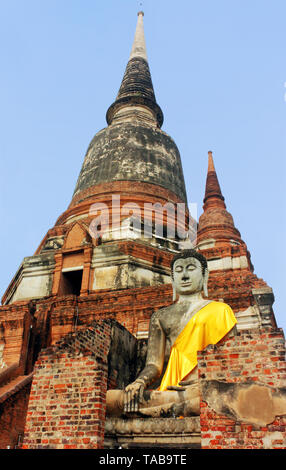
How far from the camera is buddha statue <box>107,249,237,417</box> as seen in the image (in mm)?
5156

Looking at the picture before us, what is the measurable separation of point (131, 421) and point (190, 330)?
156cm

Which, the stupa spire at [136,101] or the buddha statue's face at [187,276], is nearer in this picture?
the buddha statue's face at [187,276]

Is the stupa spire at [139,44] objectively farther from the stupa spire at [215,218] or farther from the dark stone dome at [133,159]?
the stupa spire at [215,218]

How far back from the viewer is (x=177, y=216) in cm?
1597

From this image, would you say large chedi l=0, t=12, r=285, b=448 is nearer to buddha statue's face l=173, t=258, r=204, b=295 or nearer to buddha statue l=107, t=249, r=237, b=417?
buddha statue l=107, t=249, r=237, b=417

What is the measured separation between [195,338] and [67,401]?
200 cm

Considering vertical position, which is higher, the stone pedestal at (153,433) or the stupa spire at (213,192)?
the stupa spire at (213,192)

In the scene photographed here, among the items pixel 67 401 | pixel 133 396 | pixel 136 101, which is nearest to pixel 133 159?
pixel 136 101

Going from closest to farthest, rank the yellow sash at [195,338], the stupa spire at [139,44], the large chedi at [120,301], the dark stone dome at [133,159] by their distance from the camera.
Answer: the large chedi at [120,301], the yellow sash at [195,338], the dark stone dome at [133,159], the stupa spire at [139,44]

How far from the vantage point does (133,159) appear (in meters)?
16.8

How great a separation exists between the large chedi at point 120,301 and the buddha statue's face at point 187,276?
1.78ft

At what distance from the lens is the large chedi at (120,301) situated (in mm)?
4473

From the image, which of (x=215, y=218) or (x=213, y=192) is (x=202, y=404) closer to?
(x=215, y=218)

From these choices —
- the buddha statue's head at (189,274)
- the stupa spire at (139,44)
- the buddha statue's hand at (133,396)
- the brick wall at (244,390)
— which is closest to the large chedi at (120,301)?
the brick wall at (244,390)
